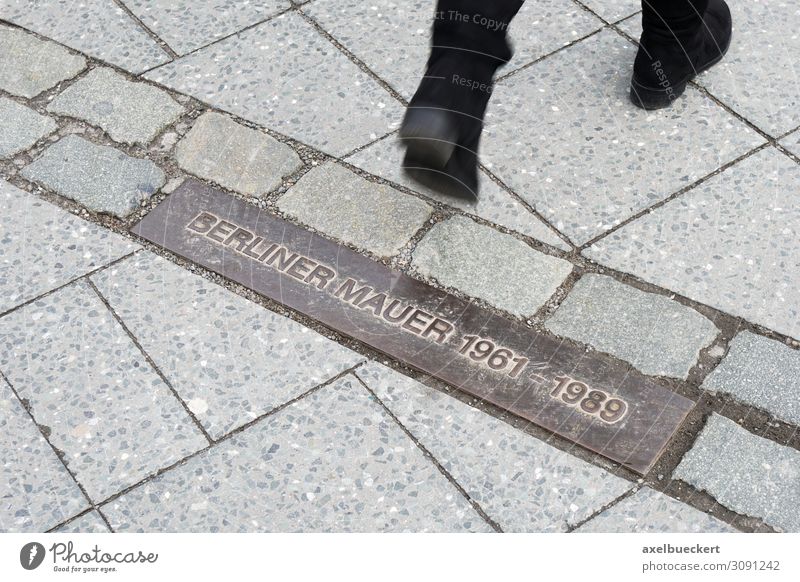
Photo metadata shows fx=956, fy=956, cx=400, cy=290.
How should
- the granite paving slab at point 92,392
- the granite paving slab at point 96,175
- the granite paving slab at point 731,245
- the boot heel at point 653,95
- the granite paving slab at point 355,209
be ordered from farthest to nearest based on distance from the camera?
the boot heel at point 653,95 < the granite paving slab at point 96,175 < the granite paving slab at point 355,209 < the granite paving slab at point 731,245 < the granite paving slab at point 92,392

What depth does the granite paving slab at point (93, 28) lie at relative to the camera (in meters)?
3.04

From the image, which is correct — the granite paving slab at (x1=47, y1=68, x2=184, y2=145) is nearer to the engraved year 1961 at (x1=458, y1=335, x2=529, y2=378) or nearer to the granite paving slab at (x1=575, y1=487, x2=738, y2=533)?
the engraved year 1961 at (x1=458, y1=335, x2=529, y2=378)

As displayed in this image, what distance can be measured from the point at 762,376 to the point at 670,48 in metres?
1.04

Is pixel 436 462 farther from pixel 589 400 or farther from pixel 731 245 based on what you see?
pixel 731 245

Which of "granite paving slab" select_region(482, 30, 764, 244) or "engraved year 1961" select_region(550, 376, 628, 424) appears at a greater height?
"granite paving slab" select_region(482, 30, 764, 244)

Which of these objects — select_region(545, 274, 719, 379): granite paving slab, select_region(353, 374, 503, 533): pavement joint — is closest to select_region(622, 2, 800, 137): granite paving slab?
select_region(545, 274, 719, 379): granite paving slab

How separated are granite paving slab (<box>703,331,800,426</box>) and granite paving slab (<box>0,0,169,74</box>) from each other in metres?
1.92

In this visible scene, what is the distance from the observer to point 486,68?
2.26 m

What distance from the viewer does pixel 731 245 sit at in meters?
2.46

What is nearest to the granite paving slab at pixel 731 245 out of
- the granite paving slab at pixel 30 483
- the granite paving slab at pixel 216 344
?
the granite paving slab at pixel 216 344

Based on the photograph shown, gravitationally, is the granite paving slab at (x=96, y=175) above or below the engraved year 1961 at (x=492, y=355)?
below

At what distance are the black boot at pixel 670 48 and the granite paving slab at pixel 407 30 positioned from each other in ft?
1.09

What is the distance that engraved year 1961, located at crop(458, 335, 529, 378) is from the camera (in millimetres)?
2246

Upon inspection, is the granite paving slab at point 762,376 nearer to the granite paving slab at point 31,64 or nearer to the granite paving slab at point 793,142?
the granite paving slab at point 793,142
